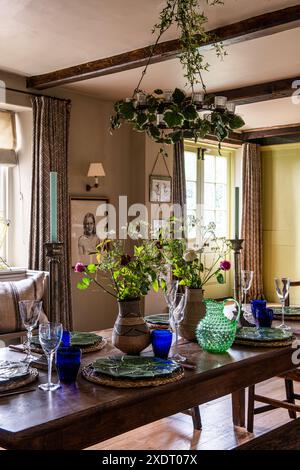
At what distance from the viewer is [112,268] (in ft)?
7.05

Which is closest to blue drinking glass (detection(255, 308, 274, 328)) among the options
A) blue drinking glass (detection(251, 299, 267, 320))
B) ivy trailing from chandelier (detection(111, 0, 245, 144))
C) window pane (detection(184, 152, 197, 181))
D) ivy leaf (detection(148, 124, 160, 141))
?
blue drinking glass (detection(251, 299, 267, 320))

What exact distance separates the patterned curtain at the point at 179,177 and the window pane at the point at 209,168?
4.13 ft

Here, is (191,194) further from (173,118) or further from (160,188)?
(173,118)

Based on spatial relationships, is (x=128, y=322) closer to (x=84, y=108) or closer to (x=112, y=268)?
(x=112, y=268)

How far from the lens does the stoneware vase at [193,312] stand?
238 centimetres

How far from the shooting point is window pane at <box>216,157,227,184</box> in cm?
809

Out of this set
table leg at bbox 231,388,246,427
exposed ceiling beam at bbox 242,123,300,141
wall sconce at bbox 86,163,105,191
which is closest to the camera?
table leg at bbox 231,388,246,427

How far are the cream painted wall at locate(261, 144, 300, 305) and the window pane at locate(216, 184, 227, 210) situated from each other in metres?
0.61

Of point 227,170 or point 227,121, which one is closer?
point 227,121

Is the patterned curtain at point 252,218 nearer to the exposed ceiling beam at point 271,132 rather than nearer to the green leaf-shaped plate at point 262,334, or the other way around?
the exposed ceiling beam at point 271,132

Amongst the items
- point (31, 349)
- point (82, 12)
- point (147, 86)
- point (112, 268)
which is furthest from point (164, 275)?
point (147, 86)

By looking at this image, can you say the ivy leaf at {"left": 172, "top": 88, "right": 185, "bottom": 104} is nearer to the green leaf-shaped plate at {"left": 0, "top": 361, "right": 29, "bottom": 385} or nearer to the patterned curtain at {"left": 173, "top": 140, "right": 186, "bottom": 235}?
the green leaf-shaped plate at {"left": 0, "top": 361, "right": 29, "bottom": 385}

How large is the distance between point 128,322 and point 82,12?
2.23 metres

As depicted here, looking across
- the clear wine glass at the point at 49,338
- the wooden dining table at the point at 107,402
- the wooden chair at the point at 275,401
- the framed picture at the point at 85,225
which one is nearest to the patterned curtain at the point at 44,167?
the framed picture at the point at 85,225
